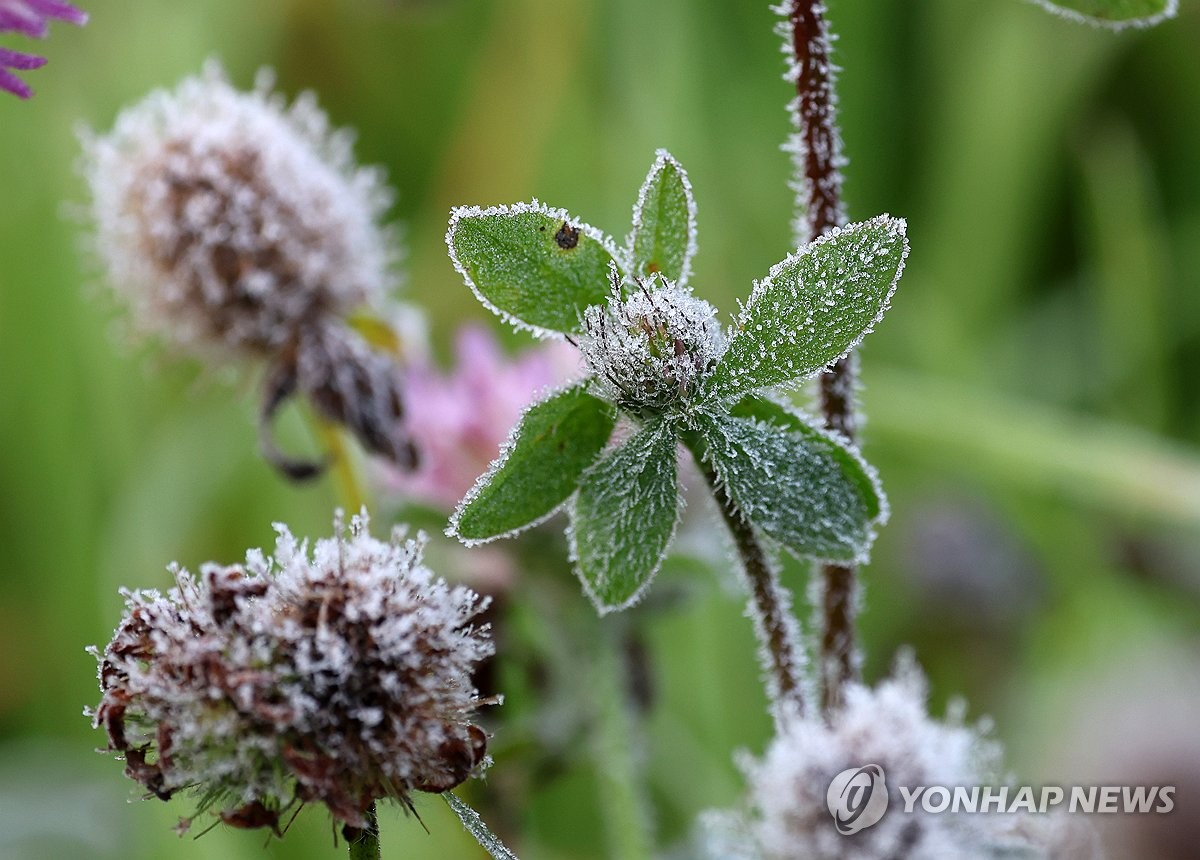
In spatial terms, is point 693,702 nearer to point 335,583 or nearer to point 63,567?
point 63,567

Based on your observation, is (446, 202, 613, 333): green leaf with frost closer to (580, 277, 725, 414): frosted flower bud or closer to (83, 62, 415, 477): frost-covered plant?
(580, 277, 725, 414): frosted flower bud

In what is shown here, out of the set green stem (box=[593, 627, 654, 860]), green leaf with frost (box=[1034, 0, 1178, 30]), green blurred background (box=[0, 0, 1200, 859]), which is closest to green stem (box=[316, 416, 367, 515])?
green stem (box=[593, 627, 654, 860])

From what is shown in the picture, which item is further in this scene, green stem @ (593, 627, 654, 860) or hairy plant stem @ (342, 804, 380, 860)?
green stem @ (593, 627, 654, 860)

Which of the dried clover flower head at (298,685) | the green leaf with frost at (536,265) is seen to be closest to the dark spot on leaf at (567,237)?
the green leaf with frost at (536,265)

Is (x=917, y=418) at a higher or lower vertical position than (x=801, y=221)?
higher

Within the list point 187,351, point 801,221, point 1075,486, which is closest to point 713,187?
point 1075,486

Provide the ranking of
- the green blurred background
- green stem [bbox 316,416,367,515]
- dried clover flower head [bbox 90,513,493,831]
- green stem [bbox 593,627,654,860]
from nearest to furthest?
1. dried clover flower head [bbox 90,513,493,831]
2. green stem [bbox 593,627,654,860]
3. green stem [bbox 316,416,367,515]
4. the green blurred background
